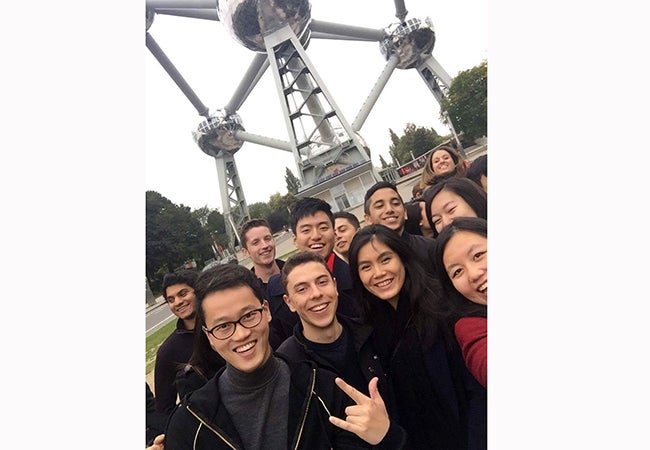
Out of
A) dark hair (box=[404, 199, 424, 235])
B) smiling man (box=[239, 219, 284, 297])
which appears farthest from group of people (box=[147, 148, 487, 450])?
smiling man (box=[239, 219, 284, 297])

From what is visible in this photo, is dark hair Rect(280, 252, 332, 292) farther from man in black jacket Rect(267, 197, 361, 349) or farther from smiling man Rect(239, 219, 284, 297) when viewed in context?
smiling man Rect(239, 219, 284, 297)

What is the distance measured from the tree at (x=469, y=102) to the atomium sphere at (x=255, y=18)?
1.45m

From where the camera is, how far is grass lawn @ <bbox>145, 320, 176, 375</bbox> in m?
1.58

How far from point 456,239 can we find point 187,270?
1.43 m

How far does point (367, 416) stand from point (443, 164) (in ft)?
4.92

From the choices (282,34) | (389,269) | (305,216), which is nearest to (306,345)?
(389,269)

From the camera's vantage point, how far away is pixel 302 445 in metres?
0.99

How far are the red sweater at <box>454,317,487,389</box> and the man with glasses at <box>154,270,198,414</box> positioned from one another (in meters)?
1.36

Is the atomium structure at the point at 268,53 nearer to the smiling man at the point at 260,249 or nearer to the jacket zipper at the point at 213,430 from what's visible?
the smiling man at the point at 260,249

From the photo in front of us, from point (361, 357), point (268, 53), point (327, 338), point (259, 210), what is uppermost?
point (268, 53)

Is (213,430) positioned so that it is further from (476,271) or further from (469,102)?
(469,102)

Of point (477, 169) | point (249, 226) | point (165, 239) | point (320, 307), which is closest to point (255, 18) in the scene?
point (249, 226)

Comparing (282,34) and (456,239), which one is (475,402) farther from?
(282,34)

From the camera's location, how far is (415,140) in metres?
1.83
